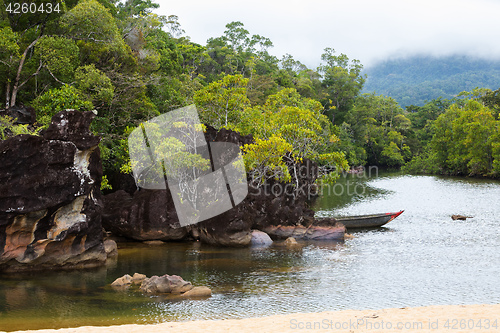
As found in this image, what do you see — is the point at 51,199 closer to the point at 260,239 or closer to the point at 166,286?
the point at 166,286

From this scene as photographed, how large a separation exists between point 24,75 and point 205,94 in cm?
1148

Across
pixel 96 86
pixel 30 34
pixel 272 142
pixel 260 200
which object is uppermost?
pixel 30 34

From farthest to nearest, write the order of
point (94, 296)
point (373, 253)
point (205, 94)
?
point (205, 94) → point (373, 253) → point (94, 296)

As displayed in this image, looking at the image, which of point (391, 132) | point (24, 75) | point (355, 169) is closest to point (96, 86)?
point (24, 75)

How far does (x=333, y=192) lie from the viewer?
55.1m

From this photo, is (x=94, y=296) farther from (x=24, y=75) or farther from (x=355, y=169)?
(x=355, y=169)

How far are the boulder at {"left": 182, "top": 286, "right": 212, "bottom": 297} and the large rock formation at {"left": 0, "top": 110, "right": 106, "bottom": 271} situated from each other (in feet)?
21.1

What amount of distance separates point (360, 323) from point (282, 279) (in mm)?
6900

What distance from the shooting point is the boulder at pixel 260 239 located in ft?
84.5

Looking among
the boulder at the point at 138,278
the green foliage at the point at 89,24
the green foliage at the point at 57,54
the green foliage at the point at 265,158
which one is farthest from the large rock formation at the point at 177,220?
the green foliage at the point at 89,24

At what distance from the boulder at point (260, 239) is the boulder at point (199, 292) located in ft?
30.1

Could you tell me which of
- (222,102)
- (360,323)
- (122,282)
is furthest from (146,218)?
(360,323)

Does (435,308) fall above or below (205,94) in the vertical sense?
below

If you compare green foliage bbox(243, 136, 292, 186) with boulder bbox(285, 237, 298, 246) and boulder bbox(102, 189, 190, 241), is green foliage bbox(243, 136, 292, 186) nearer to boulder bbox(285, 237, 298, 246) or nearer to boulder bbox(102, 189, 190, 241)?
boulder bbox(285, 237, 298, 246)
